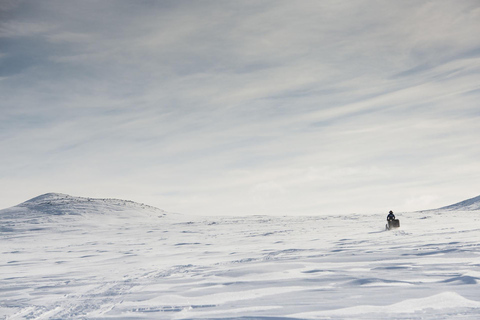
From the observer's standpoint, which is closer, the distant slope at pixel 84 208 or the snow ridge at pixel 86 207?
the distant slope at pixel 84 208

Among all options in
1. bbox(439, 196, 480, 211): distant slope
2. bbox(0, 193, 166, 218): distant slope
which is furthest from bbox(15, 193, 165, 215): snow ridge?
bbox(439, 196, 480, 211): distant slope

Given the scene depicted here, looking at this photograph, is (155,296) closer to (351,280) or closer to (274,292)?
(274,292)

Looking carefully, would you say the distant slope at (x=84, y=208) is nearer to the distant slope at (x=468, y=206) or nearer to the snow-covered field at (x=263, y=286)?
the snow-covered field at (x=263, y=286)

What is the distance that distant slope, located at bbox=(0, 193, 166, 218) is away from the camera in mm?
43375

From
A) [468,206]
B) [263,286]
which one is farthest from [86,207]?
[468,206]

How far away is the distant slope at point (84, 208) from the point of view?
4338 centimetres

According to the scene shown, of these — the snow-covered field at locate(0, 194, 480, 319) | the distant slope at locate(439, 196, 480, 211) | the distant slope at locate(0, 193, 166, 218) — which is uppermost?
the distant slope at locate(0, 193, 166, 218)

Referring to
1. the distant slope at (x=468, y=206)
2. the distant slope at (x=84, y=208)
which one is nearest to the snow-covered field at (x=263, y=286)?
the distant slope at (x=84, y=208)

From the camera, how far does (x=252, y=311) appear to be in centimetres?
559

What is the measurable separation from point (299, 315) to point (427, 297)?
75.4 inches

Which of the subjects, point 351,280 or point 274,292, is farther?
point 351,280

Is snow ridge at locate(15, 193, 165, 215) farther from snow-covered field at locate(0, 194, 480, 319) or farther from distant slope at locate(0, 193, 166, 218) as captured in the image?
snow-covered field at locate(0, 194, 480, 319)

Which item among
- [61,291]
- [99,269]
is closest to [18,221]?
[99,269]

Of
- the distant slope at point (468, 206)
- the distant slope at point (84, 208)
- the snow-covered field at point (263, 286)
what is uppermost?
the distant slope at point (84, 208)
